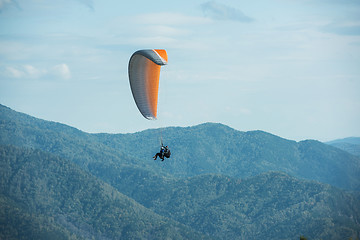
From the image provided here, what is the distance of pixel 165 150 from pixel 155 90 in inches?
437

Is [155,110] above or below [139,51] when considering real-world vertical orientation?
below

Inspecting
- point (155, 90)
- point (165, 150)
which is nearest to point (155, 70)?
point (155, 90)

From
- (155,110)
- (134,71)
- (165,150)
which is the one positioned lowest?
(165,150)

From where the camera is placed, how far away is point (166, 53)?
6512 centimetres

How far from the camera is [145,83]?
68062 mm

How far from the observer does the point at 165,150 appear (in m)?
61.2

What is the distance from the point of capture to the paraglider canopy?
67062 mm

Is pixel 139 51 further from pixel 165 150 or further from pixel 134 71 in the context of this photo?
pixel 165 150

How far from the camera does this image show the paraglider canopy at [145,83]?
67.1 m

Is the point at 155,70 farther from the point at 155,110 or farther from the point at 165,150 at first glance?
the point at 165,150

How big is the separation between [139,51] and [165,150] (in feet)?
47.8

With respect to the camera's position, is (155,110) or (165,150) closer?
(165,150)

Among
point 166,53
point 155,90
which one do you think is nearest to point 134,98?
point 155,90

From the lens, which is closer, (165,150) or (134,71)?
(165,150)
